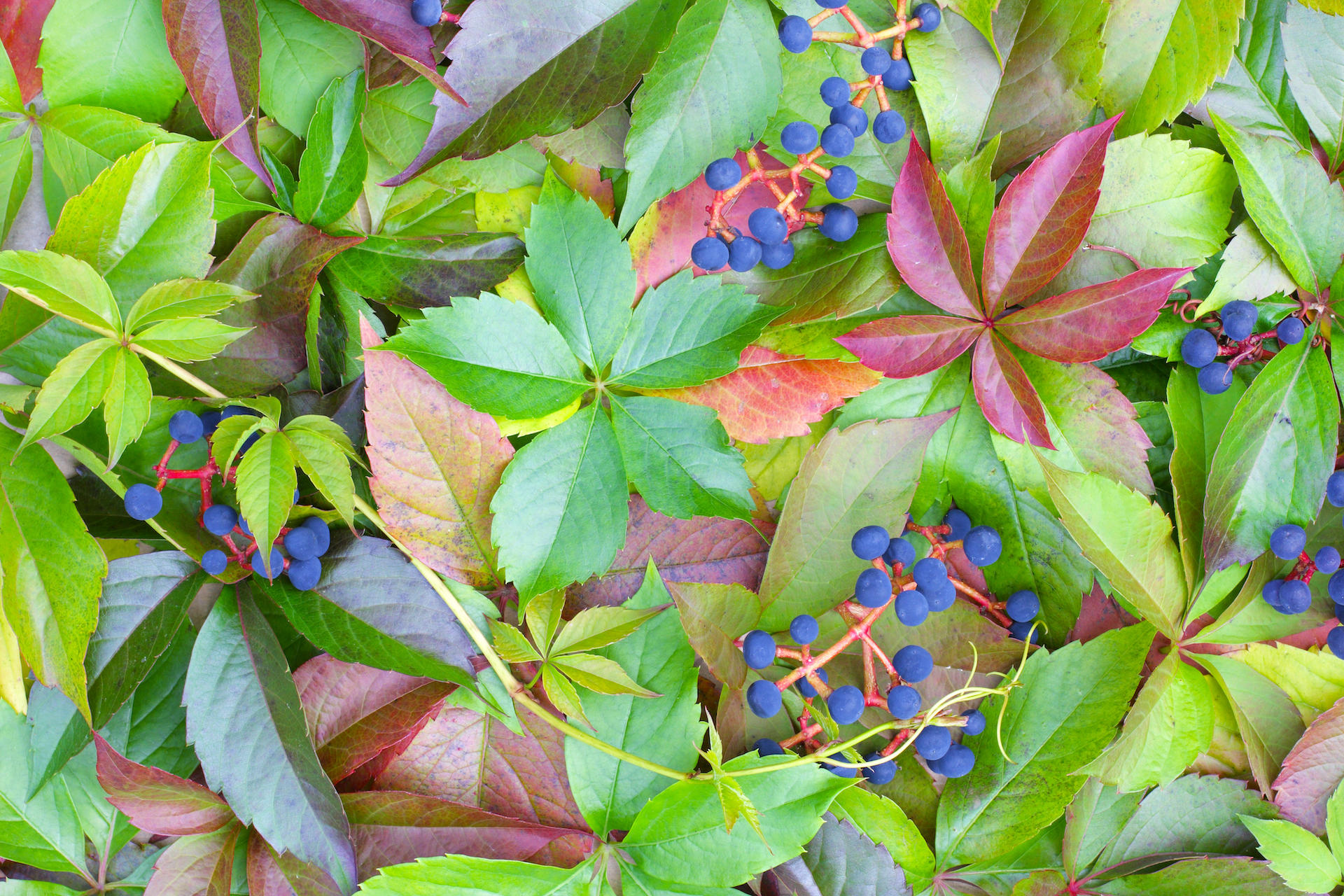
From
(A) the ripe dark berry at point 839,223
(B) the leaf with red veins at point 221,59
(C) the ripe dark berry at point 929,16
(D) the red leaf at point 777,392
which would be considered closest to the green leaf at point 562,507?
(D) the red leaf at point 777,392

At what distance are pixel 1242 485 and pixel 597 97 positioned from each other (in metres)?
0.78

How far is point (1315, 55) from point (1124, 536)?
22.2 inches

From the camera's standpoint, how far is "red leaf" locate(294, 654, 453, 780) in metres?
0.89

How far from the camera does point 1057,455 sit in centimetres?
91

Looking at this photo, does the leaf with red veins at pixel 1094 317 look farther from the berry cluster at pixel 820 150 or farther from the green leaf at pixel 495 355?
the green leaf at pixel 495 355

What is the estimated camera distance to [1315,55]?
0.93m

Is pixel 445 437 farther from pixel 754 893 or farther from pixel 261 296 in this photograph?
pixel 754 893

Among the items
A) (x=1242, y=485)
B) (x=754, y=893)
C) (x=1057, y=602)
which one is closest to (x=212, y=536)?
(x=754, y=893)

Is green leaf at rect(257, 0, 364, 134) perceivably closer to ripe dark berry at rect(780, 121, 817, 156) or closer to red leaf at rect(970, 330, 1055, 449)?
ripe dark berry at rect(780, 121, 817, 156)

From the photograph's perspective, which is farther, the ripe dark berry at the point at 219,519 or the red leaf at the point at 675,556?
the red leaf at the point at 675,556

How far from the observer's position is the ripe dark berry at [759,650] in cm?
86

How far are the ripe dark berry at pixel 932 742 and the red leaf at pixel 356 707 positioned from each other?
49cm

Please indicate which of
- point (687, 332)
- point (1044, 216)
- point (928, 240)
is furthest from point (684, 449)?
point (1044, 216)

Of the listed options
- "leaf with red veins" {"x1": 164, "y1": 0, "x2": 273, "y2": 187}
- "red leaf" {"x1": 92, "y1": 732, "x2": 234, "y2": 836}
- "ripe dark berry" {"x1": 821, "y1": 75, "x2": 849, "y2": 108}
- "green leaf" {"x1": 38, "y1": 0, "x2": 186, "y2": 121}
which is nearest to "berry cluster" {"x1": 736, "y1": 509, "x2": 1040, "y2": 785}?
"ripe dark berry" {"x1": 821, "y1": 75, "x2": 849, "y2": 108}
